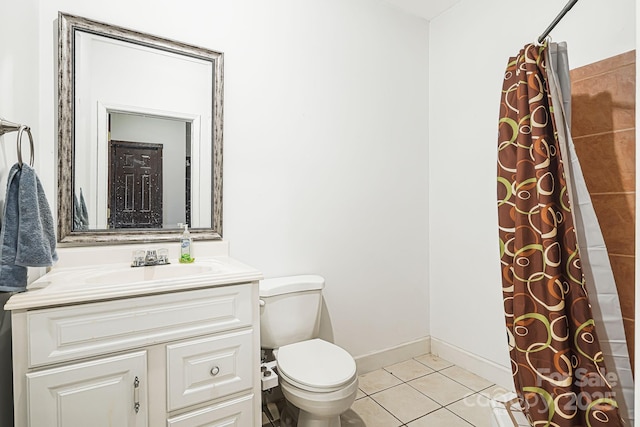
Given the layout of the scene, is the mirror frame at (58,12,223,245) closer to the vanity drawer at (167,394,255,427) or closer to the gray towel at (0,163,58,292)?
the gray towel at (0,163,58,292)

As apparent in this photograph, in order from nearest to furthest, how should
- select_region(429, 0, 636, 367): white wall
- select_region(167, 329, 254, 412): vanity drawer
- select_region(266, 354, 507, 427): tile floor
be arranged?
select_region(167, 329, 254, 412): vanity drawer, select_region(266, 354, 507, 427): tile floor, select_region(429, 0, 636, 367): white wall

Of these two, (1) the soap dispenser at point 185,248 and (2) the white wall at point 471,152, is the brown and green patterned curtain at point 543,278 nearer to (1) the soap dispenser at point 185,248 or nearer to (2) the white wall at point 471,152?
(2) the white wall at point 471,152

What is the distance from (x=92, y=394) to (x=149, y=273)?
1.76 ft

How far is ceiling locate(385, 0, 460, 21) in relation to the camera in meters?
2.46

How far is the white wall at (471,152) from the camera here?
83.8 inches

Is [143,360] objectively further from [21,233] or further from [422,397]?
[422,397]

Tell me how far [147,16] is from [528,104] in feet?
5.88

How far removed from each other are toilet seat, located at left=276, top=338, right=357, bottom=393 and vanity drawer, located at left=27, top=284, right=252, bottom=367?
35 cm

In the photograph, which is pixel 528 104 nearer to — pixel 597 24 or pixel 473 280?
pixel 597 24

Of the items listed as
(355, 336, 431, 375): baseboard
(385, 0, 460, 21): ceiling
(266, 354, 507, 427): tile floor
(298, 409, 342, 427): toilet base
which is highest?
(385, 0, 460, 21): ceiling

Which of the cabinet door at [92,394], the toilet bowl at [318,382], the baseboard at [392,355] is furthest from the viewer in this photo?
the baseboard at [392,355]

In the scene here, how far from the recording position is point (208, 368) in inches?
52.6

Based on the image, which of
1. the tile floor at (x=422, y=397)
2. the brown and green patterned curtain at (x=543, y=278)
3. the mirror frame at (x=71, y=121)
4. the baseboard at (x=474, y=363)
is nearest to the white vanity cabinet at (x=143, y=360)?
the mirror frame at (x=71, y=121)

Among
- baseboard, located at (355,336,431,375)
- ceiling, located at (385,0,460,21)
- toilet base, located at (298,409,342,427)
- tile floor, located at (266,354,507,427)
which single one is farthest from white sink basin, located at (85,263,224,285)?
ceiling, located at (385,0,460,21)
